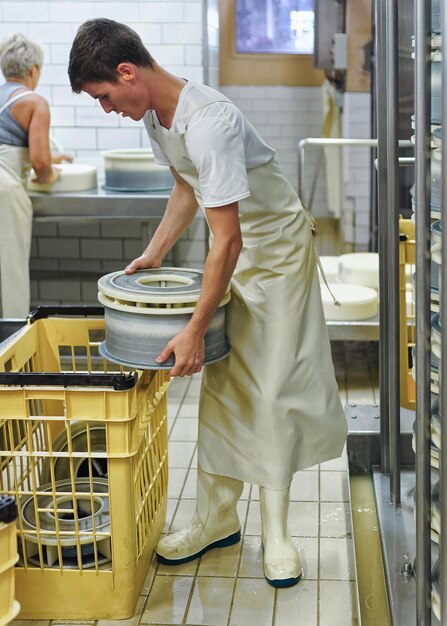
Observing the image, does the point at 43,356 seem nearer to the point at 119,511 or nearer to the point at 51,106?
the point at 119,511

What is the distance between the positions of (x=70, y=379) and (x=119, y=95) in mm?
757

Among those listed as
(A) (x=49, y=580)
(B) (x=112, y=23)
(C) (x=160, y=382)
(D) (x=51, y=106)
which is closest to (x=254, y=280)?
(C) (x=160, y=382)

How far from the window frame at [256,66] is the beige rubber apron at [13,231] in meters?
4.06

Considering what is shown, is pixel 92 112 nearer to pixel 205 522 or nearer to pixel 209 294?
pixel 205 522

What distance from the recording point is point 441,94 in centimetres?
180

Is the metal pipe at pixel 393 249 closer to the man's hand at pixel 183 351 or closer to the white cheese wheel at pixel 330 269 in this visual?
the man's hand at pixel 183 351

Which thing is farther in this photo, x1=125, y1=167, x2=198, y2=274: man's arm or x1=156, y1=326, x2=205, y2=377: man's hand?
x1=125, y1=167, x2=198, y2=274: man's arm

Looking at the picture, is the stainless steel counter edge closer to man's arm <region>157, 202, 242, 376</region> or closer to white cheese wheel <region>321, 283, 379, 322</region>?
white cheese wheel <region>321, 283, 379, 322</region>

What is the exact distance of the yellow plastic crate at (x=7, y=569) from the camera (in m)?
1.87

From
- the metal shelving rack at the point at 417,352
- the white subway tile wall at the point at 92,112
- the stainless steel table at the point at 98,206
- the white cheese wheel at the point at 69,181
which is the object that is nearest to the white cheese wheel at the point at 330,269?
the stainless steel table at the point at 98,206

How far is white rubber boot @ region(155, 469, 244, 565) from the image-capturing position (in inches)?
118

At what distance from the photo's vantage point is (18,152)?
4.73 metres

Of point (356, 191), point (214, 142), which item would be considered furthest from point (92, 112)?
point (356, 191)

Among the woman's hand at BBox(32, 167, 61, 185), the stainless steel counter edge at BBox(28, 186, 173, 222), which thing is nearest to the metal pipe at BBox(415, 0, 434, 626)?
the stainless steel counter edge at BBox(28, 186, 173, 222)
